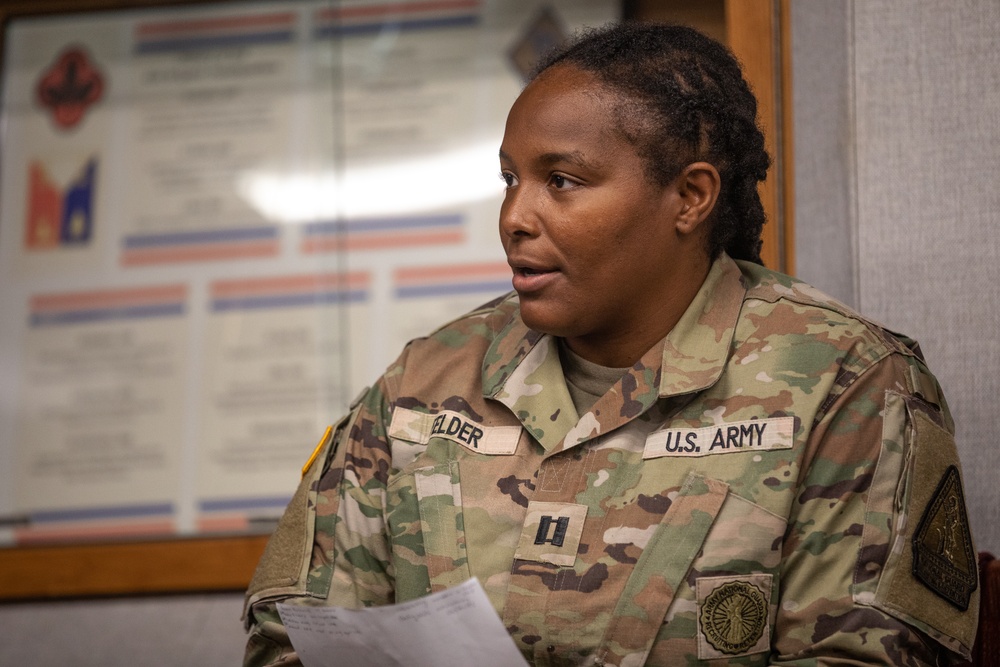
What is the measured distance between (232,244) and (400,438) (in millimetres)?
1421

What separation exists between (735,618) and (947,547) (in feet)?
0.94

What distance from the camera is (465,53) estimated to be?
110 inches

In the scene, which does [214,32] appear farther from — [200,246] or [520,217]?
[520,217]

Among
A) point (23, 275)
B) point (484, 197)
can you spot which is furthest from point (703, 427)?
point (23, 275)

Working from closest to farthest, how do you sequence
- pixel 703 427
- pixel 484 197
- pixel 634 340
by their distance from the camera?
1. pixel 703 427
2. pixel 634 340
3. pixel 484 197

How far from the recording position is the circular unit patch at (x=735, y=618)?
1.31 m

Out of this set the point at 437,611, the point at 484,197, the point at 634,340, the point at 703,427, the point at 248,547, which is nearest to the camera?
the point at 437,611

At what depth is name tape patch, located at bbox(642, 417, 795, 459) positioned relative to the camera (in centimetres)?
135

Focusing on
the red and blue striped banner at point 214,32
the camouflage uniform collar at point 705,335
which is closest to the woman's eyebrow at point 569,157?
the camouflage uniform collar at point 705,335

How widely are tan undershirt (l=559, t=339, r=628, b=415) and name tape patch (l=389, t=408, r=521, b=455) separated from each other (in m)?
0.11

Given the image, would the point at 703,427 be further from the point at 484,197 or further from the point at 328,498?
the point at 484,197

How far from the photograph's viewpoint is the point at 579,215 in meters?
1.46

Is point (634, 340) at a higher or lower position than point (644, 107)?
lower

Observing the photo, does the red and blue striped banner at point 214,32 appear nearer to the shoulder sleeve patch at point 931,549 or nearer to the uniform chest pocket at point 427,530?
the uniform chest pocket at point 427,530
